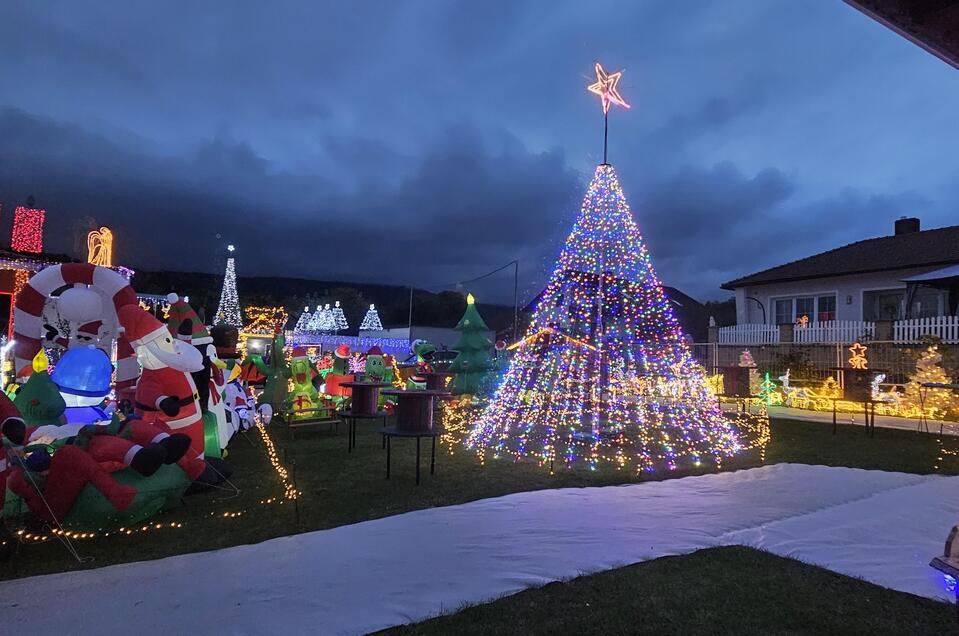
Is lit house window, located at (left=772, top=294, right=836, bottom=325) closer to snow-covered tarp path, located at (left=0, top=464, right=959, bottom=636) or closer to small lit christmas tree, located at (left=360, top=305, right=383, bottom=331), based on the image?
snow-covered tarp path, located at (left=0, top=464, right=959, bottom=636)

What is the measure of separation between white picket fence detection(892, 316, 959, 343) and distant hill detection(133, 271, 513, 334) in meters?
31.2

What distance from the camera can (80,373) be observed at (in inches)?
265

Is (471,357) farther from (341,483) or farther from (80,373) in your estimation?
(80,373)

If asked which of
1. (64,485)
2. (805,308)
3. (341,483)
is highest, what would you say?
(805,308)

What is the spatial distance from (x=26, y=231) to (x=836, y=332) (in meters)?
27.9

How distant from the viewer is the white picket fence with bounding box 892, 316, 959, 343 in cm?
1609

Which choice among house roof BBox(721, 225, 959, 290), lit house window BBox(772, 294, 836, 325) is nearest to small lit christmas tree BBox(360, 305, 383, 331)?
house roof BBox(721, 225, 959, 290)

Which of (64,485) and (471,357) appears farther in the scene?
(471,357)

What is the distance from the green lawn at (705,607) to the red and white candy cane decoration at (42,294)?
573 centimetres

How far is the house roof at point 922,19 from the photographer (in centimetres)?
143

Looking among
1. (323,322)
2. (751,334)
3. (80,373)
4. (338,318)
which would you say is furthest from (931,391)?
(338,318)

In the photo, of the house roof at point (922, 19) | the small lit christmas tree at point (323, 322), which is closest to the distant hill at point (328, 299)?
the small lit christmas tree at point (323, 322)

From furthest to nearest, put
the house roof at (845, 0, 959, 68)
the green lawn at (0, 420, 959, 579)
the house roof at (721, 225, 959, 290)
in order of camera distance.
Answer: the house roof at (721, 225, 959, 290) → the green lawn at (0, 420, 959, 579) → the house roof at (845, 0, 959, 68)

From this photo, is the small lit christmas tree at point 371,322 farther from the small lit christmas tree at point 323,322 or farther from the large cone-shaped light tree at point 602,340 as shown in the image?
the large cone-shaped light tree at point 602,340
